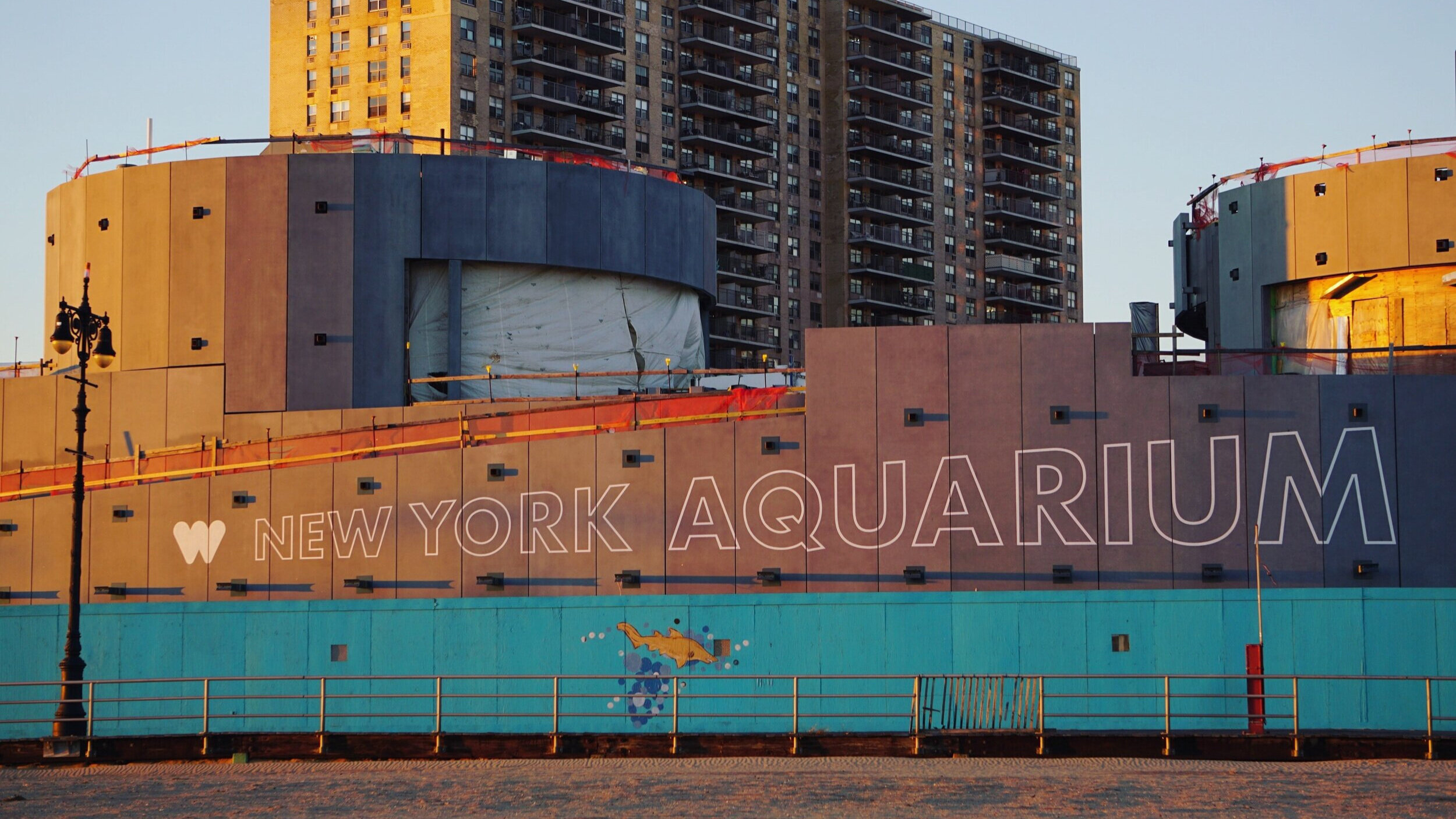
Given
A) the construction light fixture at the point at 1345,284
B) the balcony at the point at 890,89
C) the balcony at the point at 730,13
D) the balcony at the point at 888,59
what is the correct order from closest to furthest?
the construction light fixture at the point at 1345,284, the balcony at the point at 730,13, the balcony at the point at 888,59, the balcony at the point at 890,89

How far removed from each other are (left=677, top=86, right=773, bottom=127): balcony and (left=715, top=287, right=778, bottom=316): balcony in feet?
37.6

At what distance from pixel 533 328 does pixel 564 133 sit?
62795 mm

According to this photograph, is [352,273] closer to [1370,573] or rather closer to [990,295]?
[1370,573]

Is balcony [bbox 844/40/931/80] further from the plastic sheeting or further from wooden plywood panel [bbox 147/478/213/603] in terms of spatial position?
wooden plywood panel [bbox 147/478/213/603]

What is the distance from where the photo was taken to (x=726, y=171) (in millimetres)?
118062

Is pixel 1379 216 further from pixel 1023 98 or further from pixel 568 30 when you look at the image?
pixel 1023 98

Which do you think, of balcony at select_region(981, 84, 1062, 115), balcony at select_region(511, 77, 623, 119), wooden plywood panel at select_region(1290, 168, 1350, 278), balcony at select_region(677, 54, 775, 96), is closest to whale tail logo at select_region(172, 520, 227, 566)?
wooden plywood panel at select_region(1290, 168, 1350, 278)

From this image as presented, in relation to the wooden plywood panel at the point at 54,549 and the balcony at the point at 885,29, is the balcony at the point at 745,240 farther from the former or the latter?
the wooden plywood panel at the point at 54,549

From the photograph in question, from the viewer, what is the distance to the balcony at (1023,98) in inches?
5384

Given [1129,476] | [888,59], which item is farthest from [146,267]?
[888,59]

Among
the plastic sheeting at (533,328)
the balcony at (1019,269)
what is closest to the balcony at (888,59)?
the balcony at (1019,269)

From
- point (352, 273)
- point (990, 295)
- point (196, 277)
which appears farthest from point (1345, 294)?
point (990, 295)

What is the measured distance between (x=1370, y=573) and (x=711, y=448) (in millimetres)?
12539

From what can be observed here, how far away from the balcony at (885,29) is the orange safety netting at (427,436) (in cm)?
9042
